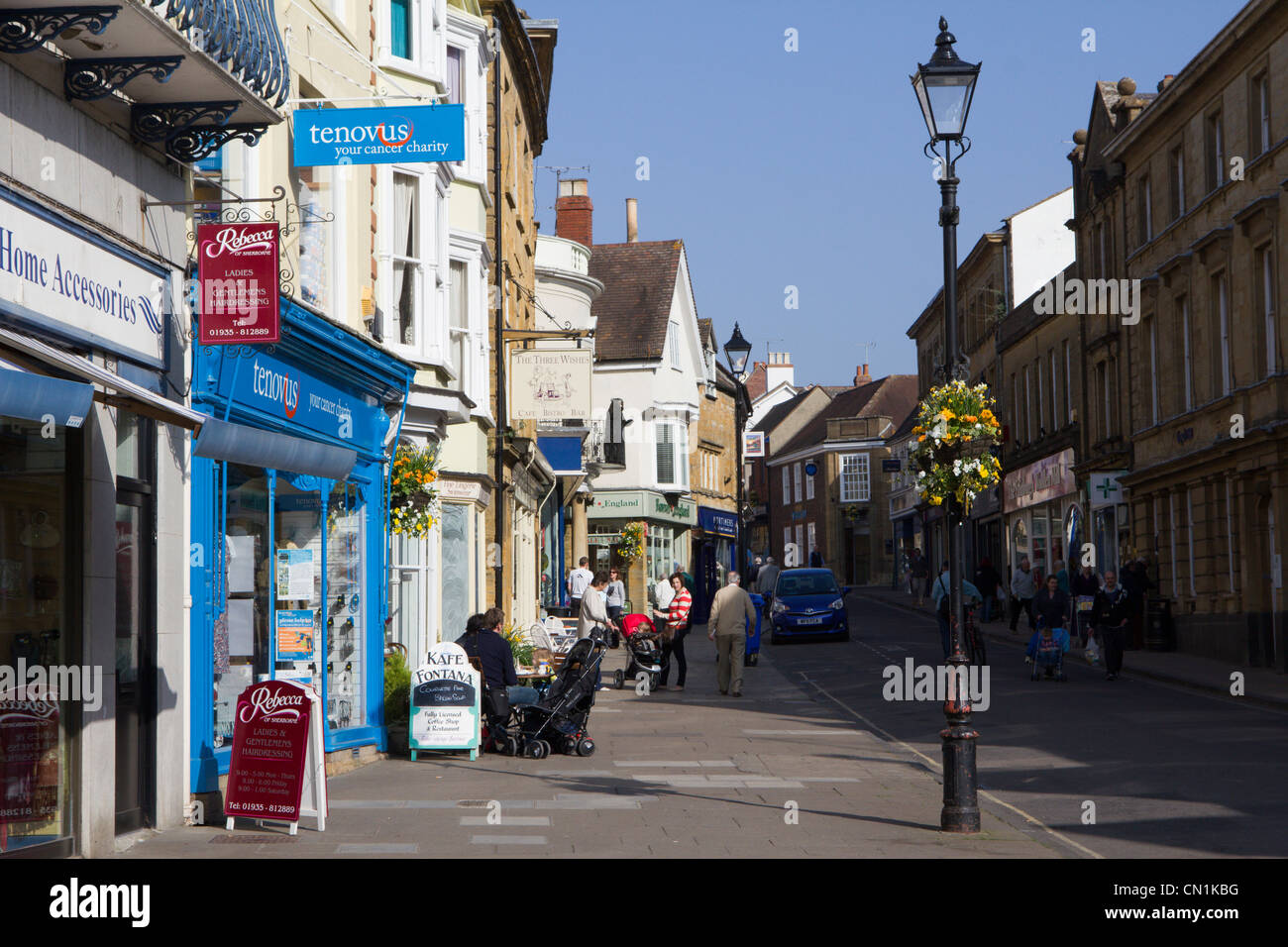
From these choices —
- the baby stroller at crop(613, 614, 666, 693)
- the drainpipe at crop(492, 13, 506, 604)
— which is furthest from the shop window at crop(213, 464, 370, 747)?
the baby stroller at crop(613, 614, 666, 693)

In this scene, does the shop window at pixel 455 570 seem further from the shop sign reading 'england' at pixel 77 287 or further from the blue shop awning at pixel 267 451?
the shop sign reading 'england' at pixel 77 287

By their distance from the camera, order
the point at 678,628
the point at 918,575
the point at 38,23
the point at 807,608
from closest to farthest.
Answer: the point at 38,23 < the point at 678,628 < the point at 807,608 < the point at 918,575

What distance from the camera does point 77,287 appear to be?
928cm

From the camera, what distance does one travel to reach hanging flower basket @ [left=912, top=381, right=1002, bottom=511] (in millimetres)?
11289

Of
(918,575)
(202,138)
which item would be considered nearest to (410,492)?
(202,138)

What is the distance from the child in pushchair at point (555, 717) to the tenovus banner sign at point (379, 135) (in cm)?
569

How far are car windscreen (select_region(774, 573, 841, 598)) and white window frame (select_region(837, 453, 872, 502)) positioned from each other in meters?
47.7

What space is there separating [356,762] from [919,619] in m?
30.8

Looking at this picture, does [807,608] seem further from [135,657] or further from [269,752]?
[135,657]

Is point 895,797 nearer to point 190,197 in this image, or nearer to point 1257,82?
point 190,197

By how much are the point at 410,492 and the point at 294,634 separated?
318 centimetres

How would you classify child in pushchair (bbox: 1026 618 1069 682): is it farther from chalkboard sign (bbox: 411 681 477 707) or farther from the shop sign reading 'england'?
the shop sign reading 'england'

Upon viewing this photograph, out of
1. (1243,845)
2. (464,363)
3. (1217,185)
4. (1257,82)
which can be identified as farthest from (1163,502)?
(1243,845)

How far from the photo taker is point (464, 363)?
2217cm
